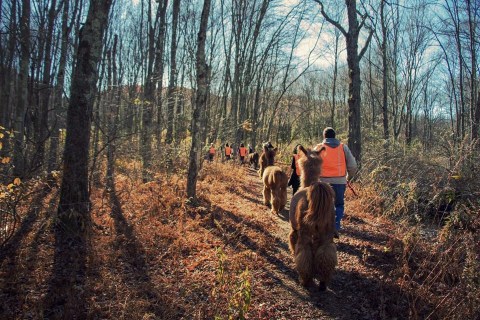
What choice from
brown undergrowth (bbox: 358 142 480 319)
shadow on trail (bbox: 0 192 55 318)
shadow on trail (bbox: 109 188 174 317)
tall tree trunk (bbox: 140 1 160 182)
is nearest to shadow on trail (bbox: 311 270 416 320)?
brown undergrowth (bbox: 358 142 480 319)

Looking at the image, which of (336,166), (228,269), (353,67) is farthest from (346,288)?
(353,67)

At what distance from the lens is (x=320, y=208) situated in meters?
4.20

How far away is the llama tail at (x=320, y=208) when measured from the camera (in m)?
4.21

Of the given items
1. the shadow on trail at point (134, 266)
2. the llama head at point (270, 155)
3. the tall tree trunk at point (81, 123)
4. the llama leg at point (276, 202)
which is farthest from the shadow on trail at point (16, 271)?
the llama head at point (270, 155)

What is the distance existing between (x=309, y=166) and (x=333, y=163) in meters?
0.85

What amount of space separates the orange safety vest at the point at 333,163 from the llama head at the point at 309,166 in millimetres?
580

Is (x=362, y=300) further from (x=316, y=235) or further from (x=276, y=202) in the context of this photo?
(x=276, y=202)

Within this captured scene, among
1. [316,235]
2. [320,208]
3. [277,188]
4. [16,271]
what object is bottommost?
[16,271]

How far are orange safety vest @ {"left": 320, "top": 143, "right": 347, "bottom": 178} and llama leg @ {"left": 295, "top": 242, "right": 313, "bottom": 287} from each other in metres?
1.96

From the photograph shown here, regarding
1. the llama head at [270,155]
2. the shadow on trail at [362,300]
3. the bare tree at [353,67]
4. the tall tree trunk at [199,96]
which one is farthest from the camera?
the llama head at [270,155]

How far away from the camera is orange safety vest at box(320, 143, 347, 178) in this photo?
19.6 ft

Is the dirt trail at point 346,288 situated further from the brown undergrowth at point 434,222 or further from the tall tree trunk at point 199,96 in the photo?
the tall tree trunk at point 199,96

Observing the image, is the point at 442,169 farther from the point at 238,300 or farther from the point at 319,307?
the point at 238,300

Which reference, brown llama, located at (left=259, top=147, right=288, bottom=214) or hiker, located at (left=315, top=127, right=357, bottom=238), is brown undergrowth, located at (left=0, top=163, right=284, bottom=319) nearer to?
brown llama, located at (left=259, top=147, right=288, bottom=214)
